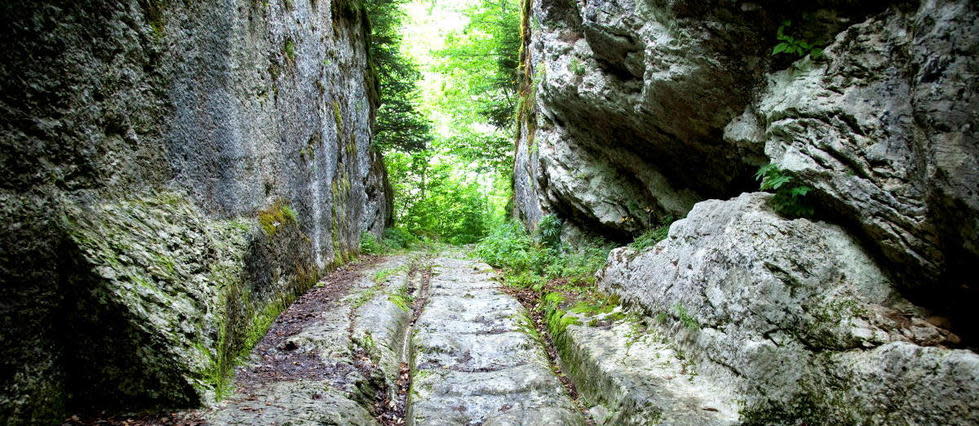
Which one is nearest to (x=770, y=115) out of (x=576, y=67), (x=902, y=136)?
(x=902, y=136)

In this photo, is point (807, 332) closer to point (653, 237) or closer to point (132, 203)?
point (653, 237)

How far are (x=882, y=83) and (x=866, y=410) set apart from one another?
2.82 metres

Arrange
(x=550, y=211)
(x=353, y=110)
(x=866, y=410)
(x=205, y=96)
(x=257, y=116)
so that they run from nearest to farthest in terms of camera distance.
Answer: (x=866, y=410) → (x=205, y=96) → (x=257, y=116) → (x=550, y=211) → (x=353, y=110)

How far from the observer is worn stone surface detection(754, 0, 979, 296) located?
3.22m

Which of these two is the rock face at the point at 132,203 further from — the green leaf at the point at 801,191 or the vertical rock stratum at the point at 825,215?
the green leaf at the point at 801,191

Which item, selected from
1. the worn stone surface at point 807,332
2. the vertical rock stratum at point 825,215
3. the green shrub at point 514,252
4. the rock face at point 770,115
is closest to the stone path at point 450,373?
the worn stone surface at point 807,332

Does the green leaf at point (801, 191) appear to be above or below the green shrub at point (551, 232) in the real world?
above

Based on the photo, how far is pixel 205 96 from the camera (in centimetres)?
580

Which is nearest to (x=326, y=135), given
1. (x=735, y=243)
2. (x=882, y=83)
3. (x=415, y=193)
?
(x=735, y=243)

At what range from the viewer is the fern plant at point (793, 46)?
513 centimetres

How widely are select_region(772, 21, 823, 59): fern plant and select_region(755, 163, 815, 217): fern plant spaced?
136 centimetres

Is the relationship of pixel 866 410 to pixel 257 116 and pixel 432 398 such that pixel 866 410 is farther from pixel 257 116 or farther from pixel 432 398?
pixel 257 116

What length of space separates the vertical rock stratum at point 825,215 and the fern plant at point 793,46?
0.04 meters

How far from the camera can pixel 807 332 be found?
3.75m
